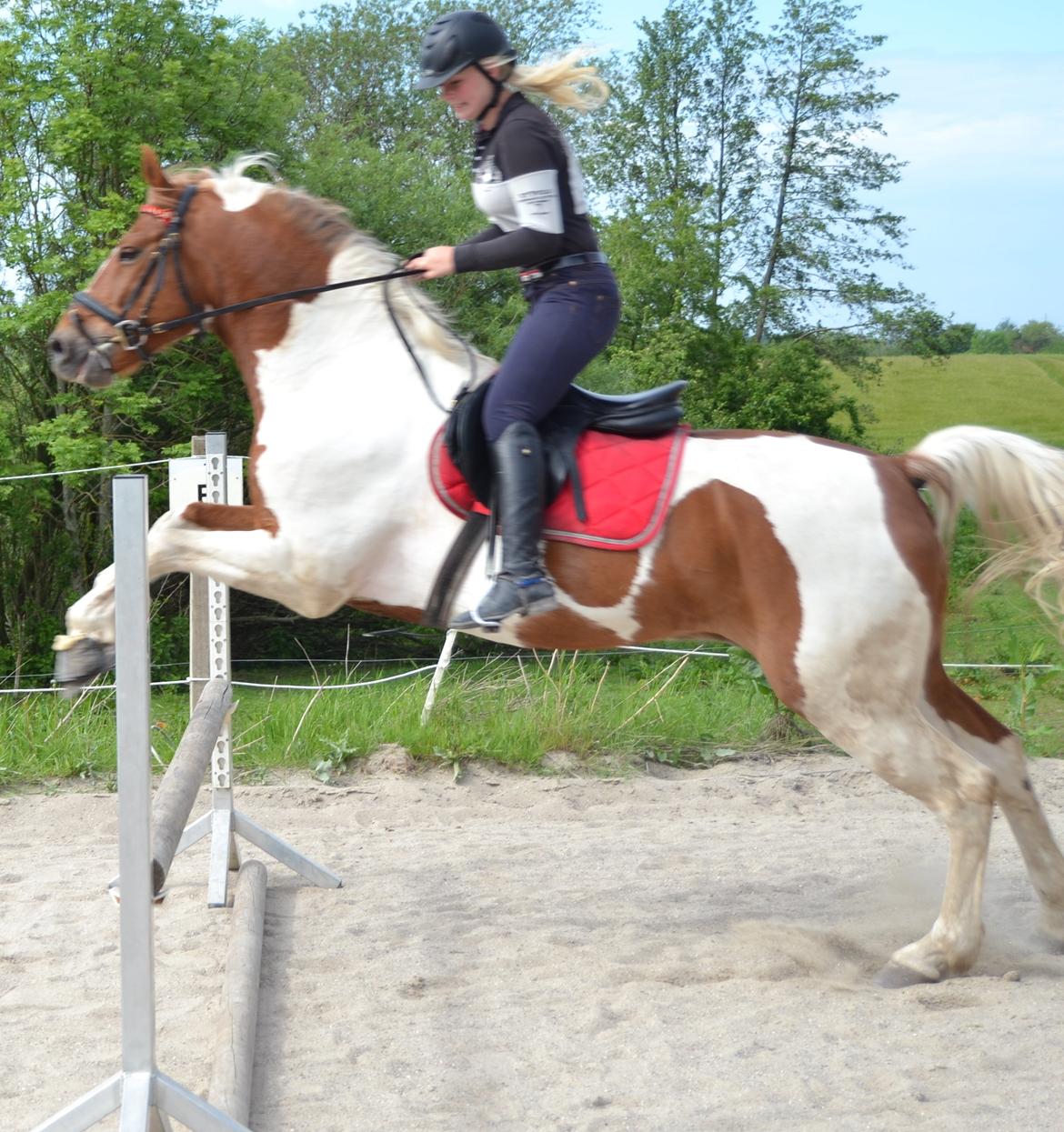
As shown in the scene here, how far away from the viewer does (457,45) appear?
10.1 ft

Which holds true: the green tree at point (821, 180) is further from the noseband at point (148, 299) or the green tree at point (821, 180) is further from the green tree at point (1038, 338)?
the noseband at point (148, 299)

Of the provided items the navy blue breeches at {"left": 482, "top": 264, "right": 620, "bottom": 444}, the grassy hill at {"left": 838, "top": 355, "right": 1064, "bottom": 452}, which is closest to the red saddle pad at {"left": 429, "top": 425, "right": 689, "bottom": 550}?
the navy blue breeches at {"left": 482, "top": 264, "right": 620, "bottom": 444}

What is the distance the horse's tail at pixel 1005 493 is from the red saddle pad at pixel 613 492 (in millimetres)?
713

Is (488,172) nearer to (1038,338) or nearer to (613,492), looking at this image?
(613,492)

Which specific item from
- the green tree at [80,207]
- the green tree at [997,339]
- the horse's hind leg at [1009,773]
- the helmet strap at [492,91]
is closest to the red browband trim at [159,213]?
the helmet strap at [492,91]

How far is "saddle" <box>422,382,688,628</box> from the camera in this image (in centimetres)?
325

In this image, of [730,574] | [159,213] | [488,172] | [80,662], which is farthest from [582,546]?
[159,213]

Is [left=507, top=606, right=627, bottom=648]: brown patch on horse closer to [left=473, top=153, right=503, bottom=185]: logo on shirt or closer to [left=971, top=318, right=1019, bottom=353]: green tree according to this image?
[left=473, top=153, right=503, bottom=185]: logo on shirt

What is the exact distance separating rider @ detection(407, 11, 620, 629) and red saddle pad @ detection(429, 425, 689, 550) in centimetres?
11

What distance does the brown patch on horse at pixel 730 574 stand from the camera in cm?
324

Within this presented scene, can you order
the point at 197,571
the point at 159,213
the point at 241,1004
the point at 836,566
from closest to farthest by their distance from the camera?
1. the point at 241,1004
2. the point at 836,566
3. the point at 197,571
4. the point at 159,213

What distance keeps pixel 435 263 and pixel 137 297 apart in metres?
0.92

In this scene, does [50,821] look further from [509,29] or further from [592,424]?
[509,29]

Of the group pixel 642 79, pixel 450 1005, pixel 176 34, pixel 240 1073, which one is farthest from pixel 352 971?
pixel 642 79
